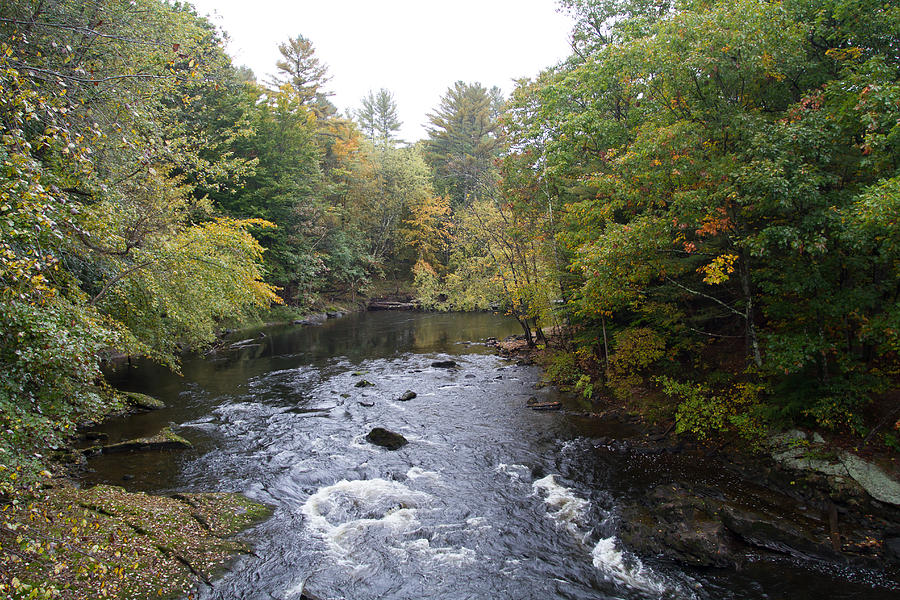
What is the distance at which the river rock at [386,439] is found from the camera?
11891 mm

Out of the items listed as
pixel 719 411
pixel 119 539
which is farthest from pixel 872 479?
pixel 119 539

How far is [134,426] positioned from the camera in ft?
42.6

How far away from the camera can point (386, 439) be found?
12023 mm

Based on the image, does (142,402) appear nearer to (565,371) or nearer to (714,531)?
(565,371)

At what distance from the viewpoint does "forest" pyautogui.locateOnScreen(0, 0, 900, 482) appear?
5887 millimetres

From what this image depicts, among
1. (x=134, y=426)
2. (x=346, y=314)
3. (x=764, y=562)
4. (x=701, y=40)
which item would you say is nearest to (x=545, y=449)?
(x=764, y=562)

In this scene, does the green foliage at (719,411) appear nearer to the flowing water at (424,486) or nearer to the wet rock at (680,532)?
the flowing water at (424,486)

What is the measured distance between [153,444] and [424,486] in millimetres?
6894

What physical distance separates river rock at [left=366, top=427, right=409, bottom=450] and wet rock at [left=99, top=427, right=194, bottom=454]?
177 inches

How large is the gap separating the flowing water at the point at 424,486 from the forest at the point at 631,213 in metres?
2.28

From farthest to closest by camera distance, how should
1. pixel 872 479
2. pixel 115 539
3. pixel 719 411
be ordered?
pixel 719 411 → pixel 872 479 → pixel 115 539

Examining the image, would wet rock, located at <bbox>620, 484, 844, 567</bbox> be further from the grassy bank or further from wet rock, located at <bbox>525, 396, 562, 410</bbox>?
the grassy bank

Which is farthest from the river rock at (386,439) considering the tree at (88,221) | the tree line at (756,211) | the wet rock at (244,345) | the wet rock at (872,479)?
the wet rock at (244,345)

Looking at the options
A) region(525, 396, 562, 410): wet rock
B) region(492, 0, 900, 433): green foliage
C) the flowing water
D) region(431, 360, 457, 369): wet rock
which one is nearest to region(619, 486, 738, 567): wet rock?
the flowing water
